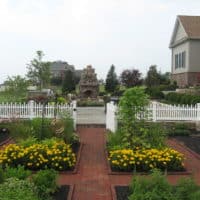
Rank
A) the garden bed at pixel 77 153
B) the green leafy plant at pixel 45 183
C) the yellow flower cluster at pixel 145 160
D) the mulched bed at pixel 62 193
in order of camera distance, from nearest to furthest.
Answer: the green leafy plant at pixel 45 183, the mulched bed at pixel 62 193, the garden bed at pixel 77 153, the yellow flower cluster at pixel 145 160

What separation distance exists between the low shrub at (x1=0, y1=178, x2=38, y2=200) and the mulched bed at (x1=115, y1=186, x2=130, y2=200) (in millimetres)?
1615

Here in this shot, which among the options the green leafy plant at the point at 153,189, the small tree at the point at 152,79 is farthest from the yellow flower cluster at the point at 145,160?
the small tree at the point at 152,79

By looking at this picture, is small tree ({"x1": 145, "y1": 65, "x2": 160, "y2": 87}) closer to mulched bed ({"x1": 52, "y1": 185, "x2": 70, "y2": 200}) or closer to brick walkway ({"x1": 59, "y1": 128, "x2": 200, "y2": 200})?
brick walkway ({"x1": 59, "y1": 128, "x2": 200, "y2": 200})

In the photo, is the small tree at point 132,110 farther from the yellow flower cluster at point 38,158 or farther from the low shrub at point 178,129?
the low shrub at point 178,129

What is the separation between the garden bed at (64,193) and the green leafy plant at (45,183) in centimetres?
13

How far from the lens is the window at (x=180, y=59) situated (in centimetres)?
4628

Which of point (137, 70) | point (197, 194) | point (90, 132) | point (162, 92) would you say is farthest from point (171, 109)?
point (137, 70)

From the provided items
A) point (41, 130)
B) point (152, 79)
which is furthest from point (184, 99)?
point (152, 79)

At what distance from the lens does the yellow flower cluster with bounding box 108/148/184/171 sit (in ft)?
33.7

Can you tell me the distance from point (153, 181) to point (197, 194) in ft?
2.63

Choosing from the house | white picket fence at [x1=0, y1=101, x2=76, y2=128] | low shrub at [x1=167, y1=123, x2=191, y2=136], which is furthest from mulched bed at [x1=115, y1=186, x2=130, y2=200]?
the house

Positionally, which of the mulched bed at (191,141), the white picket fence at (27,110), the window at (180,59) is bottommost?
the mulched bed at (191,141)

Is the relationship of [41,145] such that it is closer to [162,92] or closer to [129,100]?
[129,100]

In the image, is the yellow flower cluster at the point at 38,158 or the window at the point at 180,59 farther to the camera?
the window at the point at 180,59
